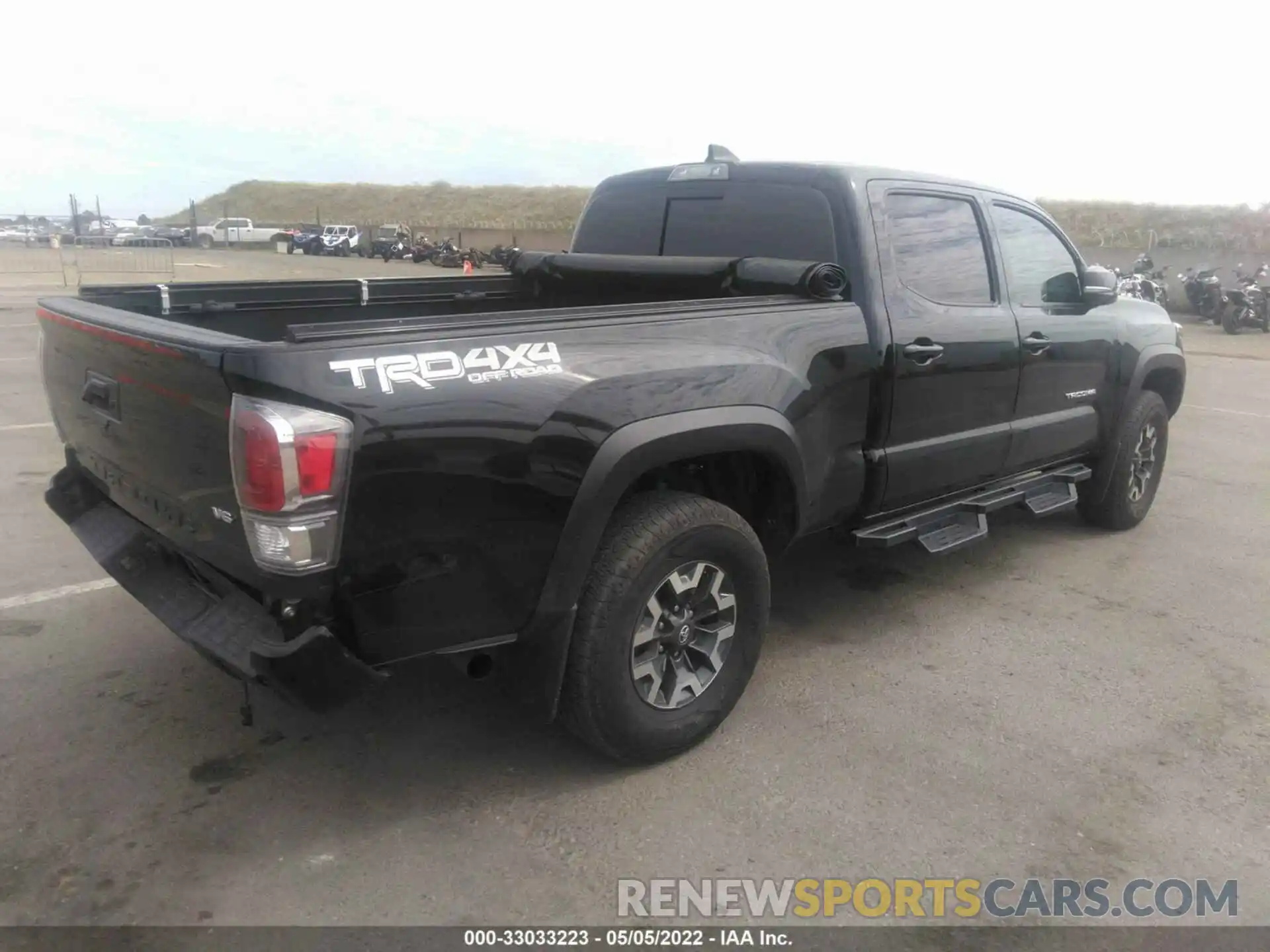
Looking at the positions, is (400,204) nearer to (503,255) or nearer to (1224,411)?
(503,255)

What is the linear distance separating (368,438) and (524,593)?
66cm

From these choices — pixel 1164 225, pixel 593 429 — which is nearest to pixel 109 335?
pixel 593 429

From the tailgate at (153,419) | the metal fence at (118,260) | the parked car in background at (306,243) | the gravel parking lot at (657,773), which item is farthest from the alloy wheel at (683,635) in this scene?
the parked car in background at (306,243)

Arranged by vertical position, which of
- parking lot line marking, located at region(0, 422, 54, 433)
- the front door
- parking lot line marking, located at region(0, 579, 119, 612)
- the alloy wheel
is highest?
the front door

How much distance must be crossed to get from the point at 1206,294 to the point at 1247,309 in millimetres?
1779

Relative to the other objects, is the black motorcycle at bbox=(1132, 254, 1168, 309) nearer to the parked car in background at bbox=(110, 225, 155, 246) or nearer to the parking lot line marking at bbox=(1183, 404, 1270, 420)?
the parking lot line marking at bbox=(1183, 404, 1270, 420)

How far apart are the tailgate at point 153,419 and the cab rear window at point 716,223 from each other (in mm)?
2325

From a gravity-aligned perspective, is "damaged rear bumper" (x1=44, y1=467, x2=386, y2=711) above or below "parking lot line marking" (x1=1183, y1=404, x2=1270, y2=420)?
above

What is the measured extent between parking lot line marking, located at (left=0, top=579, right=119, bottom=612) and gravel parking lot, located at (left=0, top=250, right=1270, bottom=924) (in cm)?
4

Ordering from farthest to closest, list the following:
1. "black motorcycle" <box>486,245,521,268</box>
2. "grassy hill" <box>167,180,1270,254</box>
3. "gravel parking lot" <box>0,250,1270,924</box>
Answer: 1. "grassy hill" <box>167,180,1270,254</box>
2. "black motorcycle" <box>486,245,521,268</box>
3. "gravel parking lot" <box>0,250,1270,924</box>

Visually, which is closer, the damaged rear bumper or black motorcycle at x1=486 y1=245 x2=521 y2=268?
the damaged rear bumper

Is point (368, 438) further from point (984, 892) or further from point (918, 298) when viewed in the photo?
point (918, 298)

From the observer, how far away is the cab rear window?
13.3 feet

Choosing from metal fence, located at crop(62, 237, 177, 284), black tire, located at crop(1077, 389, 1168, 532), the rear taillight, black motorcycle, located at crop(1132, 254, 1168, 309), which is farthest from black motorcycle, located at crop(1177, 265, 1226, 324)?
metal fence, located at crop(62, 237, 177, 284)
